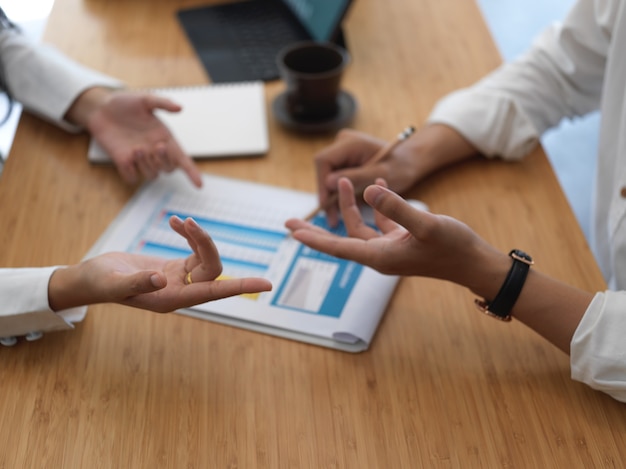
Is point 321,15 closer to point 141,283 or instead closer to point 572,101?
point 572,101

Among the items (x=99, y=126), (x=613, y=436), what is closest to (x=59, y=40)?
(x=99, y=126)

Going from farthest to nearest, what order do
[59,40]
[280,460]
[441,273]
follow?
1. [59,40]
2. [441,273]
3. [280,460]

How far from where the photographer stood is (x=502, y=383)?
79 centimetres

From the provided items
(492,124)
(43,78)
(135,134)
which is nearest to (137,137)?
(135,134)

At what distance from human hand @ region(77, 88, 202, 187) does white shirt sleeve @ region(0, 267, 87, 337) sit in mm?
260

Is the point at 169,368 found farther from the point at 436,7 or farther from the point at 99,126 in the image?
the point at 436,7

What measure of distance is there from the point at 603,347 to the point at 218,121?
0.71 meters

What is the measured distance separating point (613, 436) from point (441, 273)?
0.26 m

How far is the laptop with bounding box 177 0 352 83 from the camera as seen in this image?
1.31 m

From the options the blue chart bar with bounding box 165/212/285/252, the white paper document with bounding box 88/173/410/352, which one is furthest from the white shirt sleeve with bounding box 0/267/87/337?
the blue chart bar with bounding box 165/212/285/252

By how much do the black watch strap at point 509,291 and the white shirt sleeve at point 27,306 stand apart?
→ 0.51 meters

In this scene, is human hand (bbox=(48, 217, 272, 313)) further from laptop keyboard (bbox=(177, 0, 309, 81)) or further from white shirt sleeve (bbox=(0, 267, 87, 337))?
laptop keyboard (bbox=(177, 0, 309, 81))

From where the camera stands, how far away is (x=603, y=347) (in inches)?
30.2

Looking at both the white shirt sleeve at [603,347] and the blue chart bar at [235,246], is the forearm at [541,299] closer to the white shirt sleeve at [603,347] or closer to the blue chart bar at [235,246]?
the white shirt sleeve at [603,347]
